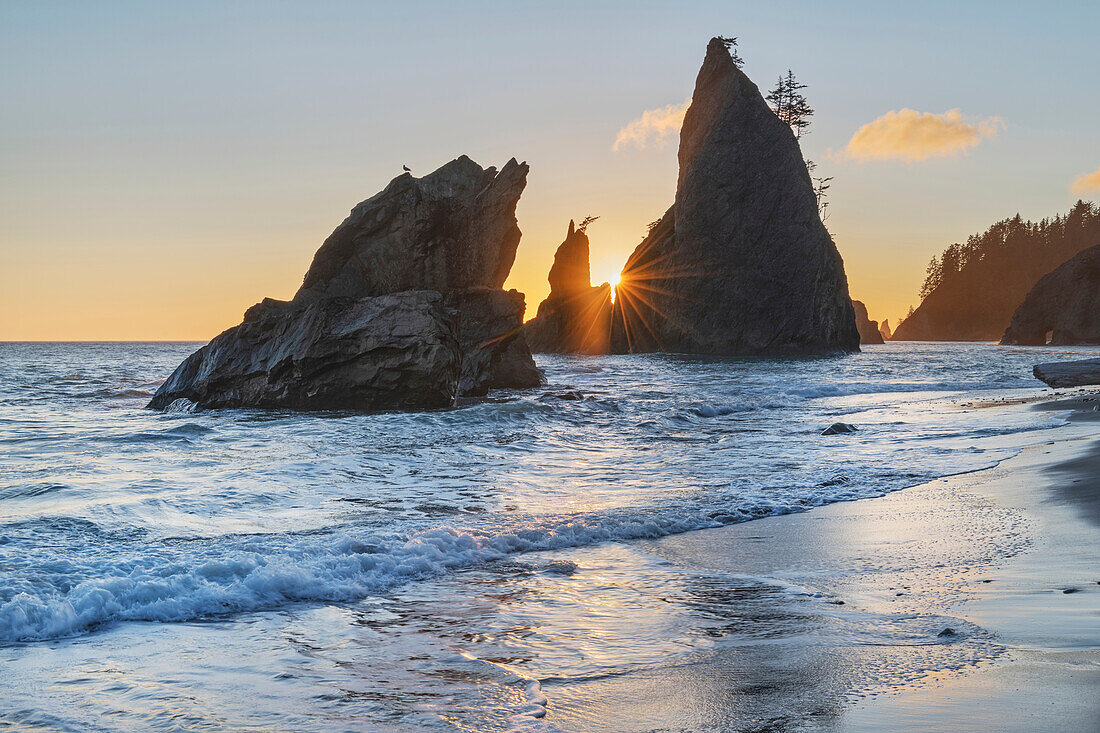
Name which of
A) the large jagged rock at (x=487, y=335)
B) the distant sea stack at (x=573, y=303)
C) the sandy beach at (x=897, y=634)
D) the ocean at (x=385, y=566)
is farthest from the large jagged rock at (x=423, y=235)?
the distant sea stack at (x=573, y=303)

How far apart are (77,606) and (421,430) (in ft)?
30.6

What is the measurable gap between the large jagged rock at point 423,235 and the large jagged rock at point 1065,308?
227 feet

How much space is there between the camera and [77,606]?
4.02 meters

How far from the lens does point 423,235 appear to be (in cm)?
2116

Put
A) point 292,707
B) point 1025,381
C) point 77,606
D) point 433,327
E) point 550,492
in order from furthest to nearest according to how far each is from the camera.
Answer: point 1025,381 < point 433,327 < point 550,492 < point 77,606 < point 292,707

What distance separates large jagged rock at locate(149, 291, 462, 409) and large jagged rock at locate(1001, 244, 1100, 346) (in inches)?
2924

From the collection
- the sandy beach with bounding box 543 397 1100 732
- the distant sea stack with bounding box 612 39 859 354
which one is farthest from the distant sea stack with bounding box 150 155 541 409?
the distant sea stack with bounding box 612 39 859 354

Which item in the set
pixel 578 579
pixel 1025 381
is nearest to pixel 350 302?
pixel 578 579

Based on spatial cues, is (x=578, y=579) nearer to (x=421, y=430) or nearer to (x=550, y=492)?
(x=550, y=492)

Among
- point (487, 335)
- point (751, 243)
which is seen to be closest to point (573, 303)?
point (751, 243)

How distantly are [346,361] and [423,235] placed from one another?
5749 millimetres

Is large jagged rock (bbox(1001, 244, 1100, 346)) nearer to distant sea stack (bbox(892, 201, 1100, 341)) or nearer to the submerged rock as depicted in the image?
distant sea stack (bbox(892, 201, 1100, 341))

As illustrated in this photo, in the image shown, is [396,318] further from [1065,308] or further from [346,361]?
[1065,308]

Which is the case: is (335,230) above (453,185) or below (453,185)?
below
